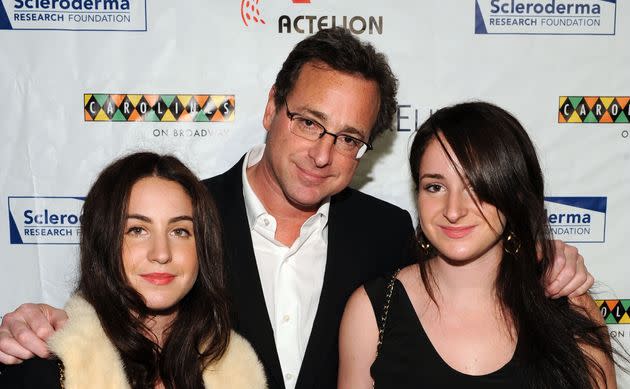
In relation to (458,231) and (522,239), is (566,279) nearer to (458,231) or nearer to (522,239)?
(522,239)

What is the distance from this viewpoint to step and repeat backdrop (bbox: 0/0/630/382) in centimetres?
245

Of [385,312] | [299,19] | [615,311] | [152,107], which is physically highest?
[299,19]

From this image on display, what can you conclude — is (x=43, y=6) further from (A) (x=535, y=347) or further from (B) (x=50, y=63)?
(A) (x=535, y=347)

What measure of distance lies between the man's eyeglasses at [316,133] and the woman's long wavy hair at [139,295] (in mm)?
382

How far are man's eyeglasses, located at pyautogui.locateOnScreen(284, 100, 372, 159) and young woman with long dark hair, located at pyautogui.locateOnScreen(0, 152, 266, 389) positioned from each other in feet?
1.29

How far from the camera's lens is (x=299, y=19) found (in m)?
2.48

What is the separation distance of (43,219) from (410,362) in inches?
65.3

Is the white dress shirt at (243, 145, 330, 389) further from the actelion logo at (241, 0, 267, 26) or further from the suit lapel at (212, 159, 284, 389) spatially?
the actelion logo at (241, 0, 267, 26)

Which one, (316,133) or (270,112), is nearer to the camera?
(316,133)

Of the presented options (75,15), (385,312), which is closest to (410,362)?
(385,312)

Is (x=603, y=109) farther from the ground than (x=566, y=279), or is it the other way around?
(x=603, y=109)

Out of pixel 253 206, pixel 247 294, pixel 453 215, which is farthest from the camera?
pixel 253 206

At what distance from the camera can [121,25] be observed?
8.03ft

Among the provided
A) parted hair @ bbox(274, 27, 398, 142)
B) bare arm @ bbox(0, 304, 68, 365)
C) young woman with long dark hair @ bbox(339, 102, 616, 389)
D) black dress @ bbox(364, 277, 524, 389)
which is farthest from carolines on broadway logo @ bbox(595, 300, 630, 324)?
bare arm @ bbox(0, 304, 68, 365)
